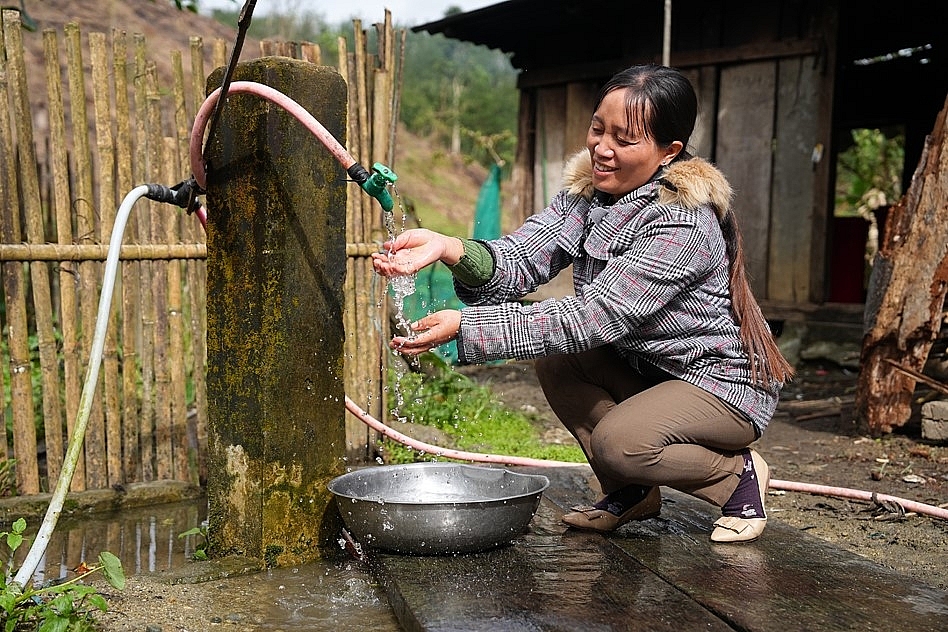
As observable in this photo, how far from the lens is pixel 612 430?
2723 mm

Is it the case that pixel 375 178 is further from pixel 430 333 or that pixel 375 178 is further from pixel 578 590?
pixel 578 590

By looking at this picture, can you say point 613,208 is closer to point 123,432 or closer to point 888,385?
point 123,432

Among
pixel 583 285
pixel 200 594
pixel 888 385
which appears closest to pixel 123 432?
pixel 200 594

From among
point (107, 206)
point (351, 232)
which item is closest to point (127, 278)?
point (107, 206)

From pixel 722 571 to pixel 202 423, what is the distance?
7.85 feet

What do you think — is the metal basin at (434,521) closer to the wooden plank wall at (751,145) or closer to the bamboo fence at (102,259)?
the bamboo fence at (102,259)

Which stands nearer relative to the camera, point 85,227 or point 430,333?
point 430,333

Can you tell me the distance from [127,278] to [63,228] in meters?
0.32

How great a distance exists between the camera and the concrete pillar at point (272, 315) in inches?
112

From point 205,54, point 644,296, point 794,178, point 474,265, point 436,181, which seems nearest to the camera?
A: point 644,296

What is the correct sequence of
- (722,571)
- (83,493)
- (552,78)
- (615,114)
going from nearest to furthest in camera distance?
(722,571), (615,114), (83,493), (552,78)

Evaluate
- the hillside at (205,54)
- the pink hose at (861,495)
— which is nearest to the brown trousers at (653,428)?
the pink hose at (861,495)

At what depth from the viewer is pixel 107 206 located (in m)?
3.84

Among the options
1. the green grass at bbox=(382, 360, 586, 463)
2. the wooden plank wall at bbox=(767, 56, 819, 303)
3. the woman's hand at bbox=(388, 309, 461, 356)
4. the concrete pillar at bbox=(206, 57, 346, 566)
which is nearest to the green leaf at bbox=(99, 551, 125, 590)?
the concrete pillar at bbox=(206, 57, 346, 566)
